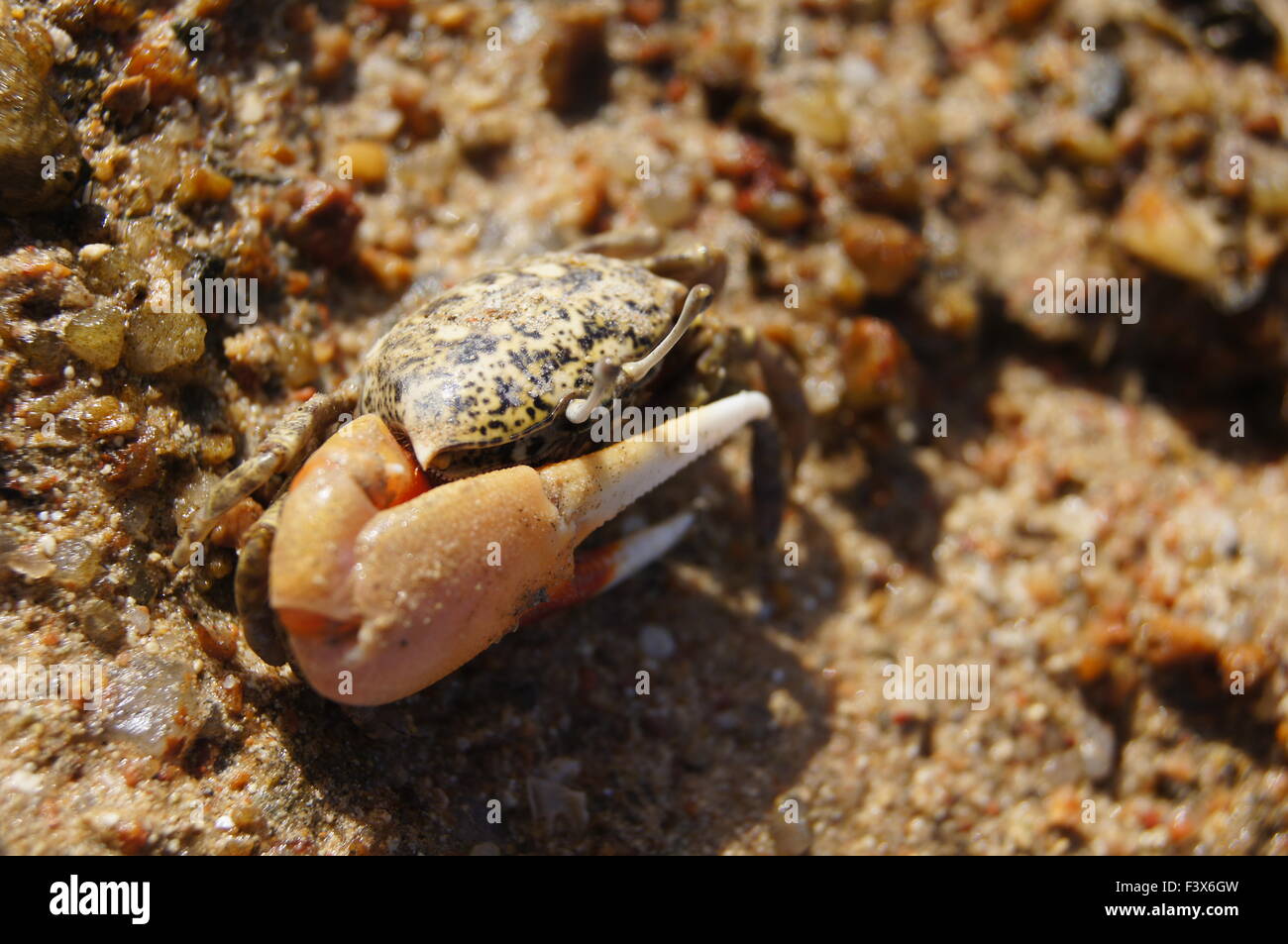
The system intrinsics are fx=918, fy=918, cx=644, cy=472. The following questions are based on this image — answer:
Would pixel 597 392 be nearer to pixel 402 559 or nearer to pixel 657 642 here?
pixel 402 559

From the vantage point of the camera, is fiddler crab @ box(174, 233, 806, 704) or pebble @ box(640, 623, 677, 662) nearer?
fiddler crab @ box(174, 233, 806, 704)

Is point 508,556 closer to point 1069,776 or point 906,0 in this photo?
point 1069,776

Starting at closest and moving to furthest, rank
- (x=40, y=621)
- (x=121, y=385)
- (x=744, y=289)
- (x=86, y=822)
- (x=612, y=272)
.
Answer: (x=86, y=822) → (x=40, y=621) → (x=121, y=385) → (x=612, y=272) → (x=744, y=289)

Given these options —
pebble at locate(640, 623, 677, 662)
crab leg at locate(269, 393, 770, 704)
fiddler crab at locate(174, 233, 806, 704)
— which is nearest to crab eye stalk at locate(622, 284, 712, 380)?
fiddler crab at locate(174, 233, 806, 704)

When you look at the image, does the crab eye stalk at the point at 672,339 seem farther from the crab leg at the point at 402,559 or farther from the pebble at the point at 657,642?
the pebble at the point at 657,642

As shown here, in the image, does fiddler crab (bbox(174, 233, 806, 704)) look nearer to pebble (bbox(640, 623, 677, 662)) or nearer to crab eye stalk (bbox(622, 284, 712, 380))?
crab eye stalk (bbox(622, 284, 712, 380))

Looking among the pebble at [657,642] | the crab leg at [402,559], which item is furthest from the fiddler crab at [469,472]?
the pebble at [657,642]
